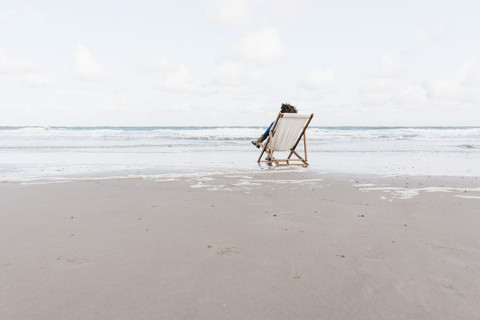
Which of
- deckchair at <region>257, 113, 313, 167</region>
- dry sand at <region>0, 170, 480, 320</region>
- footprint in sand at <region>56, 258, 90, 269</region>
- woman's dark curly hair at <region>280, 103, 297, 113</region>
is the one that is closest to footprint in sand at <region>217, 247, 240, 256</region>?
dry sand at <region>0, 170, 480, 320</region>

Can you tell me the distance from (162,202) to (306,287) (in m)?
2.73

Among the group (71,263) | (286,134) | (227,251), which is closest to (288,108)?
(286,134)

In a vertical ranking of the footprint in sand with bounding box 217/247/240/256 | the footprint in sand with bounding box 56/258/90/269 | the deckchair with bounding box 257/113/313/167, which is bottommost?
the footprint in sand with bounding box 56/258/90/269

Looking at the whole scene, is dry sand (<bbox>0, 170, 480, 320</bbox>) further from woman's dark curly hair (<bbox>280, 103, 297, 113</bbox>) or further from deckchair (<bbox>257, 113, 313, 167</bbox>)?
woman's dark curly hair (<bbox>280, 103, 297, 113</bbox>)

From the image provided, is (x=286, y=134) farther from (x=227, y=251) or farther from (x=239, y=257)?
(x=239, y=257)

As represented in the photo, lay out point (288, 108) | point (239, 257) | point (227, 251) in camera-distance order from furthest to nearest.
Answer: point (288, 108)
point (227, 251)
point (239, 257)

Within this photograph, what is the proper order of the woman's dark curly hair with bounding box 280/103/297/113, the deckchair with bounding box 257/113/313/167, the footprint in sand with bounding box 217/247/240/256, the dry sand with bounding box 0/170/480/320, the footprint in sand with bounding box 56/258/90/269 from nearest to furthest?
the dry sand with bounding box 0/170/480/320 → the footprint in sand with bounding box 56/258/90/269 → the footprint in sand with bounding box 217/247/240/256 → the deckchair with bounding box 257/113/313/167 → the woman's dark curly hair with bounding box 280/103/297/113

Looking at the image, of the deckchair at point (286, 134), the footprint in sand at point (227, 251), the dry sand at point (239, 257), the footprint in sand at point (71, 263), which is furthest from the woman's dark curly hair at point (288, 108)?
the footprint in sand at point (71, 263)

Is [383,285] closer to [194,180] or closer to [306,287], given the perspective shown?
[306,287]

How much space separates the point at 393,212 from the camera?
387 cm

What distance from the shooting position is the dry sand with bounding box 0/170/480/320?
72.6 inches

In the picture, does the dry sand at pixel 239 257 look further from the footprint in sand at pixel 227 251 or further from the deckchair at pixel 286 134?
the deckchair at pixel 286 134

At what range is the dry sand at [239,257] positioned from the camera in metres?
1.84

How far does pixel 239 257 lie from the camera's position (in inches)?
98.7
